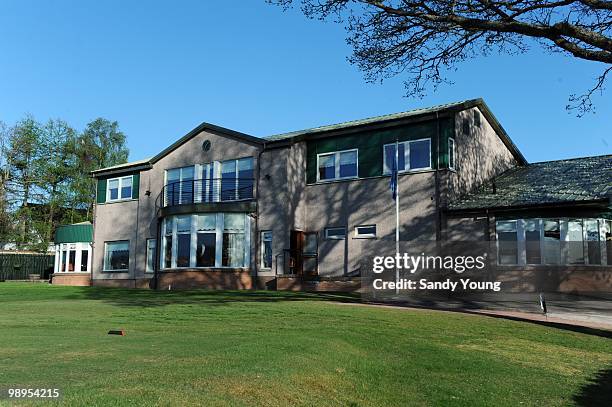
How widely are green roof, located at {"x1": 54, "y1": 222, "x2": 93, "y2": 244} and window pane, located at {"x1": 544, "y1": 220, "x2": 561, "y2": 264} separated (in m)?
26.0

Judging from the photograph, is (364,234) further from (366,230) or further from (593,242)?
(593,242)

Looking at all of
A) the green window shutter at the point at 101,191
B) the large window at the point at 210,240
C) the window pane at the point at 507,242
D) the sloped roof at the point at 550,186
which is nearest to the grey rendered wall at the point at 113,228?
the green window shutter at the point at 101,191

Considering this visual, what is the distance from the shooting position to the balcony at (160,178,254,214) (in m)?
27.7

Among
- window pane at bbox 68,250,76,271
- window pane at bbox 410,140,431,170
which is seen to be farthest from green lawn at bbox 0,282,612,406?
window pane at bbox 68,250,76,271

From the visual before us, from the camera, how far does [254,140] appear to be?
2775 centimetres

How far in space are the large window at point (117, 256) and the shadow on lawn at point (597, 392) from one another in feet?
90.4

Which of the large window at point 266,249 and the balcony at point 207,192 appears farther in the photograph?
the balcony at point 207,192

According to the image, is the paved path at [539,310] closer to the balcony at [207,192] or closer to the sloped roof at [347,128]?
the sloped roof at [347,128]

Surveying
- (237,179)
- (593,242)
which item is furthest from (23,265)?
(593,242)

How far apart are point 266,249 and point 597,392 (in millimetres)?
19796

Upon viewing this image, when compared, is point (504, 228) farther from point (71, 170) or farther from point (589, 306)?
point (71, 170)

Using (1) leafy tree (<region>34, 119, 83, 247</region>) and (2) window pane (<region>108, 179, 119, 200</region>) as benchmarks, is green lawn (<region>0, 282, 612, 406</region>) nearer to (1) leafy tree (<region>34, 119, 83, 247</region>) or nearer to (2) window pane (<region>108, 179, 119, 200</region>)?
(2) window pane (<region>108, 179, 119, 200</region>)

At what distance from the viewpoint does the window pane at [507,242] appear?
22.8 metres

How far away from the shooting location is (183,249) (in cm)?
2844
